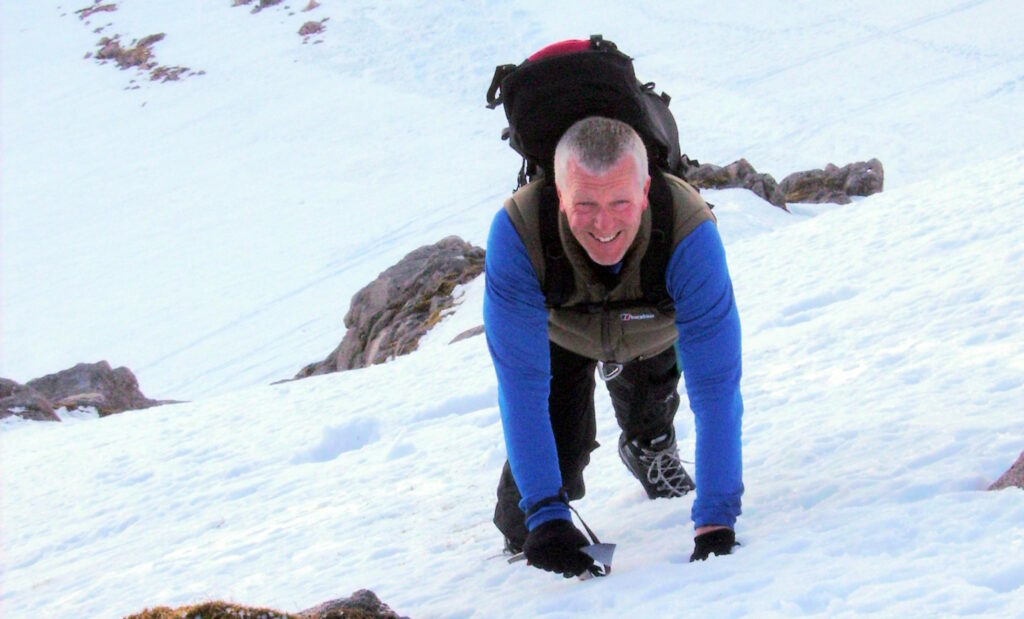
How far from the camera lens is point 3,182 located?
1388 inches

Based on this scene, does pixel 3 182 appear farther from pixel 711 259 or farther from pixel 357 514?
pixel 711 259

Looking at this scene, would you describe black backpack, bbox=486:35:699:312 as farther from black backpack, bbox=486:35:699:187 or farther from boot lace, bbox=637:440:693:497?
boot lace, bbox=637:440:693:497

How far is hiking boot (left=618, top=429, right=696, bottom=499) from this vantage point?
4637mm

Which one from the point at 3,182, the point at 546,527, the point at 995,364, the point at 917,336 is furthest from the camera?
the point at 3,182

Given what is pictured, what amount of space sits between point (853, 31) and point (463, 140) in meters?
12.8

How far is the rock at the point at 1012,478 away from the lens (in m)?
3.29

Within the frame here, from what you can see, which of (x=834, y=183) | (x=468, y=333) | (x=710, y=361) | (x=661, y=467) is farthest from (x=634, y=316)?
(x=834, y=183)

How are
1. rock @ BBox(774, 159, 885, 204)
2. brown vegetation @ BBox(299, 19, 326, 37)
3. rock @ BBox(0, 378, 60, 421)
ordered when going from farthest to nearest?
brown vegetation @ BBox(299, 19, 326, 37) → rock @ BBox(774, 159, 885, 204) → rock @ BBox(0, 378, 60, 421)

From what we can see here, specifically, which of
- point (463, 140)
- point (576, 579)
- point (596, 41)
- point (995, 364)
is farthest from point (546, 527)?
point (463, 140)

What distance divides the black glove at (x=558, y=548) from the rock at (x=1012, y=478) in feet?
4.60

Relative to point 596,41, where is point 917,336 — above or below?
below

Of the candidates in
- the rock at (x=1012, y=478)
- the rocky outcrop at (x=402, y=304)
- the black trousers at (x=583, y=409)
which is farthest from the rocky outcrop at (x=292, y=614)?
the rocky outcrop at (x=402, y=304)

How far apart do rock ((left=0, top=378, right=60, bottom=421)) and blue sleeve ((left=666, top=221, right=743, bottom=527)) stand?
12.9 meters

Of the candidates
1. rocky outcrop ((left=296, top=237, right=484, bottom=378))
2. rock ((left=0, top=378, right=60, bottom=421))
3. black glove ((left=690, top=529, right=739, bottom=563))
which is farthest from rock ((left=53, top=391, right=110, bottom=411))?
black glove ((left=690, top=529, right=739, bottom=563))
